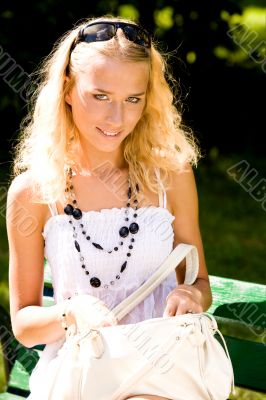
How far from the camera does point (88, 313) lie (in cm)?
258

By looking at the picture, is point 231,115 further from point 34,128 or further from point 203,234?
point 34,128

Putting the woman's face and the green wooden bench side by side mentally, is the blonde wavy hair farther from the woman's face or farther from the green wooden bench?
the green wooden bench

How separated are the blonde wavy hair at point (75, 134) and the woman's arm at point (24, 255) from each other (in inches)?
2.2

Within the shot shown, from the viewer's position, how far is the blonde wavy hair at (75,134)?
114 inches

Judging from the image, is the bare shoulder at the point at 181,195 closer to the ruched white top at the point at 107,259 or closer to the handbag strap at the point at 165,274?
the ruched white top at the point at 107,259

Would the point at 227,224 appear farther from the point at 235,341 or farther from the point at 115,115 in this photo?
the point at 115,115

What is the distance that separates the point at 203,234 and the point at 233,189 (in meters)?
1.01

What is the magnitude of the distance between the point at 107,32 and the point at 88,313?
0.91 m

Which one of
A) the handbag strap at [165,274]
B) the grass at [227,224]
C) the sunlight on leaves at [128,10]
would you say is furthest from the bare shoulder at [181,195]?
the sunlight on leaves at [128,10]

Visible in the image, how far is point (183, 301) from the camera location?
2605 mm

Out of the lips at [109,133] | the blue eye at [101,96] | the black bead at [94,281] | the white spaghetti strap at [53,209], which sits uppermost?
the blue eye at [101,96]

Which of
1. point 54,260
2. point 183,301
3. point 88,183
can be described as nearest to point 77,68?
point 88,183

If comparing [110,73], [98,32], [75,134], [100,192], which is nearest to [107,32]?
[98,32]

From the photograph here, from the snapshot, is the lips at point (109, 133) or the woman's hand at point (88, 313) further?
the lips at point (109, 133)
